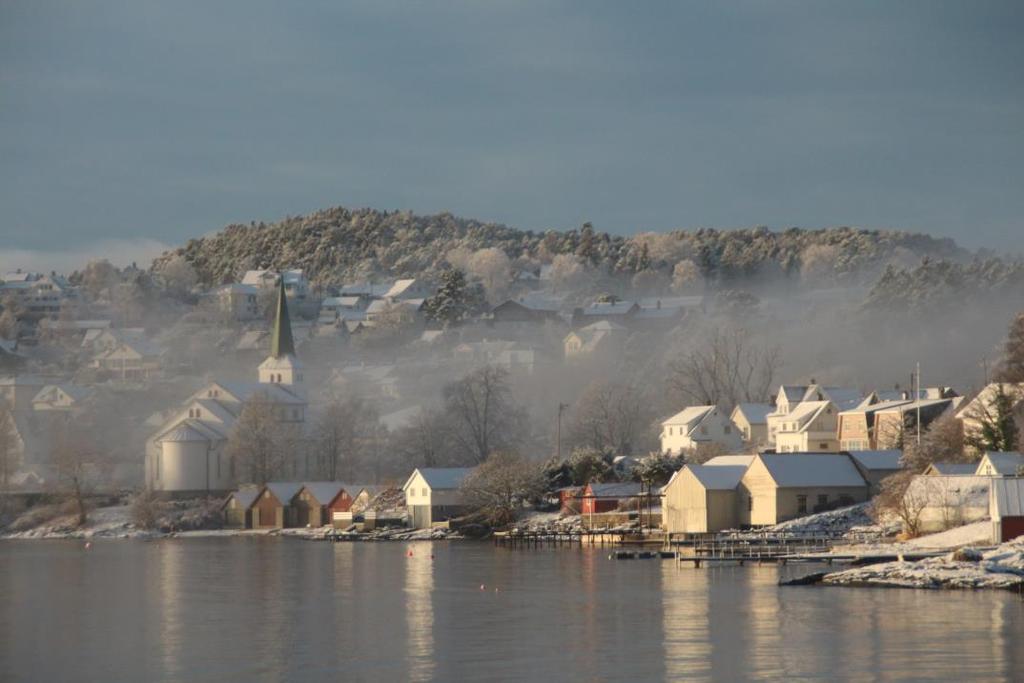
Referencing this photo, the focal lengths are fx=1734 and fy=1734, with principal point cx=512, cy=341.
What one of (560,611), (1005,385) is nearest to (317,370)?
(1005,385)

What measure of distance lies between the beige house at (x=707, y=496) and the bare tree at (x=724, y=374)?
99.9 feet

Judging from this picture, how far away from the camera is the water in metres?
38.0

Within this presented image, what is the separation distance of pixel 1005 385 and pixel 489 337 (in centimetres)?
11616

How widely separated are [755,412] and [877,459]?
1088 inches

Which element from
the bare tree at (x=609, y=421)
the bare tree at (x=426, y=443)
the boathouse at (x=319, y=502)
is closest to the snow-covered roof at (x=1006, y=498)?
the boathouse at (x=319, y=502)

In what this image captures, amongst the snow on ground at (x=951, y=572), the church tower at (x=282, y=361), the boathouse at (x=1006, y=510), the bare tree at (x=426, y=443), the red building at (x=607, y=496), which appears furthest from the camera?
the church tower at (x=282, y=361)

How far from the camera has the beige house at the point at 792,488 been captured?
3012 inches

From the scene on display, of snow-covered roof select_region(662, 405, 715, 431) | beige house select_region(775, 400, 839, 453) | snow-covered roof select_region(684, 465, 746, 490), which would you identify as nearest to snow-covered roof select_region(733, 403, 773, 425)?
snow-covered roof select_region(662, 405, 715, 431)

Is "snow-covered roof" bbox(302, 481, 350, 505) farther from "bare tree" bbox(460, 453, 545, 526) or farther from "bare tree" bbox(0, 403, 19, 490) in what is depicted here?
"bare tree" bbox(0, 403, 19, 490)

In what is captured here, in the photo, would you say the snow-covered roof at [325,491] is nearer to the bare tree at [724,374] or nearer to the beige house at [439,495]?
the beige house at [439,495]

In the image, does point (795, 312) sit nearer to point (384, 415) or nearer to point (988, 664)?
point (384, 415)

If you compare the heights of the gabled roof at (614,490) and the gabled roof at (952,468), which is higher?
the gabled roof at (952,468)

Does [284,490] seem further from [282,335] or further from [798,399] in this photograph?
[282,335]

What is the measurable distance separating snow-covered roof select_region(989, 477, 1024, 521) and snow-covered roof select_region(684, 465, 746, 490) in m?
20.0
